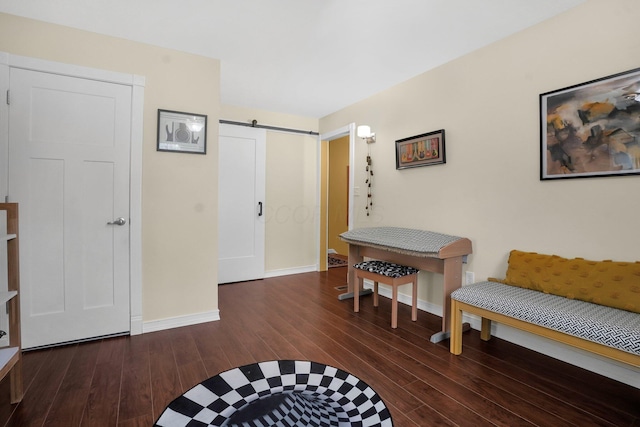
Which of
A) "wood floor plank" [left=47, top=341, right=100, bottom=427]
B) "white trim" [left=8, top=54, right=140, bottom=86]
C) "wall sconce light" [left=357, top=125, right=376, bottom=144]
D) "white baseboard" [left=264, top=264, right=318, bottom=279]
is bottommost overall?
"wood floor plank" [left=47, top=341, right=100, bottom=427]

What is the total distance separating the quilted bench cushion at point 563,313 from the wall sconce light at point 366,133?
209 centimetres

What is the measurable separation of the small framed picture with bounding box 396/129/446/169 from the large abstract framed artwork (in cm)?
84

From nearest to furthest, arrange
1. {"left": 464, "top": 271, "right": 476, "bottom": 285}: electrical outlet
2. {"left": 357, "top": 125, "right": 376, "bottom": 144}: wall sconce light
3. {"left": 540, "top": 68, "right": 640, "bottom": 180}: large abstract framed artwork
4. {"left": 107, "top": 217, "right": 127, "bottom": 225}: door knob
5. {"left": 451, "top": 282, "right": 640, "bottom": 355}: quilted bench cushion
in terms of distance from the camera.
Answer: {"left": 451, "top": 282, "right": 640, "bottom": 355}: quilted bench cushion → {"left": 540, "top": 68, "right": 640, "bottom": 180}: large abstract framed artwork → {"left": 107, "top": 217, "right": 127, "bottom": 225}: door knob → {"left": 464, "top": 271, "right": 476, "bottom": 285}: electrical outlet → {"left": 357, "top": 125, "right": 376, "bottom": 144}: wall sconce light

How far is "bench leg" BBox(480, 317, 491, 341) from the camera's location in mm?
2406

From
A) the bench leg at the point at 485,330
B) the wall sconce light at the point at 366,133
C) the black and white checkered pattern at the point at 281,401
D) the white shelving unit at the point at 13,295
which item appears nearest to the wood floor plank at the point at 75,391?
the white shelving unit at the point at 13,295

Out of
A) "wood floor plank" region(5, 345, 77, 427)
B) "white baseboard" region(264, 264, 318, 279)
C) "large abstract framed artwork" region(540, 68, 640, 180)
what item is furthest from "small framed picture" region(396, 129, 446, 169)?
"wood floor plank" region(5, 345, 77, 427)

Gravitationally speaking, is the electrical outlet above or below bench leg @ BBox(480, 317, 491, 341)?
above

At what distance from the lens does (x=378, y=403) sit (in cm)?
93

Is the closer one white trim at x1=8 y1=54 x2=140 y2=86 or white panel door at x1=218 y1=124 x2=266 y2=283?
white trim at x1=8 y1=54 x2=140 y2=86

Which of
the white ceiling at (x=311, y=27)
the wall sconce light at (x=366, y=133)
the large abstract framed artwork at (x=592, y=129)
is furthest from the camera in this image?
the wall sconce light at (x=366, y=133)

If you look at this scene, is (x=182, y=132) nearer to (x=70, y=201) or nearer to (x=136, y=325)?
(x=70, y=201)

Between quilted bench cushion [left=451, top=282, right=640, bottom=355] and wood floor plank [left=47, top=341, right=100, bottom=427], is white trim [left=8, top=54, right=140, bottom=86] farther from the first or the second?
quilted bench cushion [left=451, top=282, right=640, bottom=355]

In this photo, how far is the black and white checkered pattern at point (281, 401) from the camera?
854mm

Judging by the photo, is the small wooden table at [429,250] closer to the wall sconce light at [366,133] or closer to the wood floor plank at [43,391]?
the wall sconce light at [366,133]
